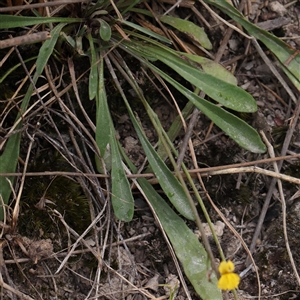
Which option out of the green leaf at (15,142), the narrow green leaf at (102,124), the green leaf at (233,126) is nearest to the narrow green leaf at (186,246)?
the narrow green leaf at (102,124)

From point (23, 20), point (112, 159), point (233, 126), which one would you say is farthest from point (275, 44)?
point (23, 20)

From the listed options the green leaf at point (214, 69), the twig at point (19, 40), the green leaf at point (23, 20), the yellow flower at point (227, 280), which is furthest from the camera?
the green leaf at point (214, 69)

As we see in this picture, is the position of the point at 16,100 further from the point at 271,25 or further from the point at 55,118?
the point at 271,25

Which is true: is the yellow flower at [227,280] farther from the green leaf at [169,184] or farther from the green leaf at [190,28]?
the green leaf at [190,28]

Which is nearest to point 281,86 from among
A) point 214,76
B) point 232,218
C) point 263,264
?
point 214,76

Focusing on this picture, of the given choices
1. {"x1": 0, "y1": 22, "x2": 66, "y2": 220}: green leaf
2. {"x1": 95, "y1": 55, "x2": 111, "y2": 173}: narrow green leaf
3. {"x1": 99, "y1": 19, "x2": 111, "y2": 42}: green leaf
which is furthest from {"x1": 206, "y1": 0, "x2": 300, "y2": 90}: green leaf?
{"x1": 0, "y1": 22, "x2": 66, "y2": 220}: green leaf

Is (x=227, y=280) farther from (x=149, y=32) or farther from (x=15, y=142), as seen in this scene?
(x=149, y=32)
